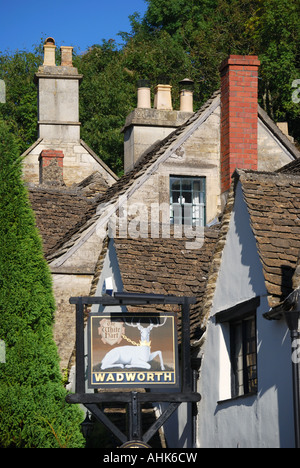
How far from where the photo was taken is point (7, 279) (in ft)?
52.5

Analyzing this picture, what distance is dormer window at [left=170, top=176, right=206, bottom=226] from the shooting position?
2520cm

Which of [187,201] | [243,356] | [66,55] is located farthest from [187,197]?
[66,55]

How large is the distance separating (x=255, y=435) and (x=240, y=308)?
196 centimetres

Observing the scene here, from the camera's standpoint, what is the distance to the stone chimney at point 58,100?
36469 mm

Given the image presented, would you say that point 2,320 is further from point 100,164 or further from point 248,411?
point 100,164

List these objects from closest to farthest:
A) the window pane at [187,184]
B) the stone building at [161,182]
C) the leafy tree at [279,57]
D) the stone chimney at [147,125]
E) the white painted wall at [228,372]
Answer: the white painted wall at [228,372] → the stone building at [161,182] → the window pane at [187,184] → the stone chimney at [147,125] → the leafy tree at [279,57]

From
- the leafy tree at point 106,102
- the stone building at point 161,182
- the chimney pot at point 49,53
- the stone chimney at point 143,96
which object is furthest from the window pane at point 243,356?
the leafy tree at point 106,102

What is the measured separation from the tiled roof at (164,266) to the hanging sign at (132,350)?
2.67 meters

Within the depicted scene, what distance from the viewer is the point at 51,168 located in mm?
32500

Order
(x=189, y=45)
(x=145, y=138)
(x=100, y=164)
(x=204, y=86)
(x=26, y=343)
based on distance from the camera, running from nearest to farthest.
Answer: (x=26, y=343)
(x=145, y=138)
(x=100, y=164)
(x=204, y=86)
(x=189, y=45)

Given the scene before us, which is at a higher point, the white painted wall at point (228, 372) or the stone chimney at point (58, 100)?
the stone chimney at point (58, 100)

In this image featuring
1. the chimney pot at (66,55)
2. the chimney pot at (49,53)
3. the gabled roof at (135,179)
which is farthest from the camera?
the chimney pot at (66,55)

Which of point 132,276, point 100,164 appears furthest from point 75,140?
point 132,276

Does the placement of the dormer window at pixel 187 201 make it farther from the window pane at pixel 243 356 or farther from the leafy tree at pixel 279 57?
the leafy tree at pixel 279 57
